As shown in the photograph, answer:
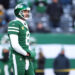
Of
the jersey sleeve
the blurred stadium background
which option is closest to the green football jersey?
the jersey sleeve

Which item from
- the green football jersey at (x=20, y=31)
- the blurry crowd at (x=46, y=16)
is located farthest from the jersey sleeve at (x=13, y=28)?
the blurry crowd at (x=46, y=16)

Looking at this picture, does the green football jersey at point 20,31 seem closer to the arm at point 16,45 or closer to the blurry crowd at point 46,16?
the arm at point 16,45

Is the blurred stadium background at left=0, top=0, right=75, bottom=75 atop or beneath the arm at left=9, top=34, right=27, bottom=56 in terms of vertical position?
beneath

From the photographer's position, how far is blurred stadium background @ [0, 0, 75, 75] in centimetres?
1027

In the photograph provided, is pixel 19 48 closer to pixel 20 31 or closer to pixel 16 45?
pixel 16 45

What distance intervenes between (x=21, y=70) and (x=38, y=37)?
15.1 feet

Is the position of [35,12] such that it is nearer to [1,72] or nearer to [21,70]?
[1,72]

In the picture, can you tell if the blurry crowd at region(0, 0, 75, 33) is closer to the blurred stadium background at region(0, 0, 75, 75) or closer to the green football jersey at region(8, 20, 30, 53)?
the blurred stadium background at region(0, 0, 75, 75)

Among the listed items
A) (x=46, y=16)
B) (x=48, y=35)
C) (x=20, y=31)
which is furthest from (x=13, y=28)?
(x=46, y=16)

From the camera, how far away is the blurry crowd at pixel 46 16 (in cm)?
1041

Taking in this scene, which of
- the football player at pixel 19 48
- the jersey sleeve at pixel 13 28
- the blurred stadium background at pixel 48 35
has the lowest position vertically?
the blurred stadium background at pixel 48 35

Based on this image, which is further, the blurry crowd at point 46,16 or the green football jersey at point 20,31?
the blurry crowd at point 46,16

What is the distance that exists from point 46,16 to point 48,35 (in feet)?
2.32

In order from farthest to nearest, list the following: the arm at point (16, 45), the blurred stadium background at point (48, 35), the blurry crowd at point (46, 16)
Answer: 1. the blurry crowd at point (46, 16)
2. the blurred stadium background at point (48, 35)
3. the arm at point (16, 45)
